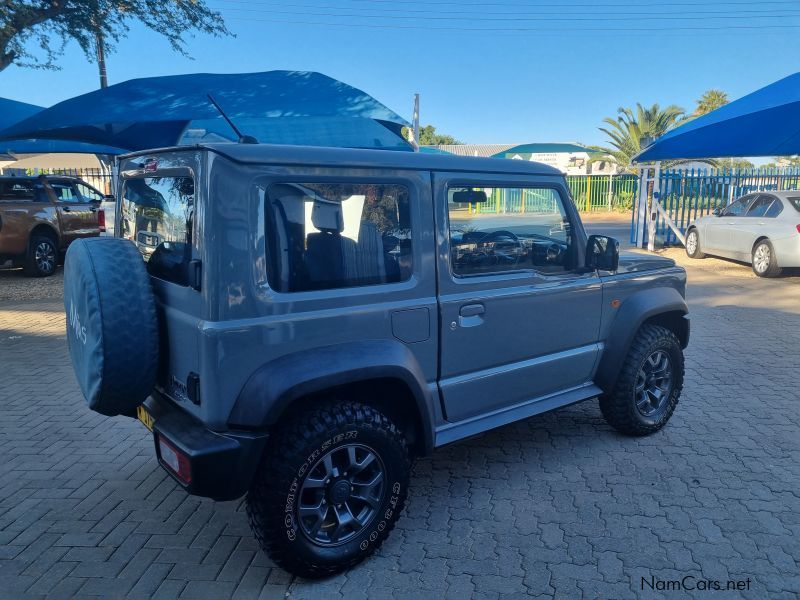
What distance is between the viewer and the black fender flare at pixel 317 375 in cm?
238

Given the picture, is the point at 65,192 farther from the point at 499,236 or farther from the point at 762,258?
the point at 762,258

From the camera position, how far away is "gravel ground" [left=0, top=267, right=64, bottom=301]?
9.52 metres

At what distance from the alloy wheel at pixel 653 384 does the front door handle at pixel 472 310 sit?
5.16 ft

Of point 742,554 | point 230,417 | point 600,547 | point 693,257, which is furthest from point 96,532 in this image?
point 693,257

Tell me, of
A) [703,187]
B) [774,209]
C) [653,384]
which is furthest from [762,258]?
[653,384]

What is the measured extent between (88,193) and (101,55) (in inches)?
133

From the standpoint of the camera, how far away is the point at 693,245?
1322 cm

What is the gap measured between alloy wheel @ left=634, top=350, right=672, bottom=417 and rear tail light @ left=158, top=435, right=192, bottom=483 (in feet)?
9.79

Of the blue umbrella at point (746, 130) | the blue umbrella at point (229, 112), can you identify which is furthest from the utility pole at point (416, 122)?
the blue umbrella at point (746, 130)

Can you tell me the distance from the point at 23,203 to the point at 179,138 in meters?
3.57

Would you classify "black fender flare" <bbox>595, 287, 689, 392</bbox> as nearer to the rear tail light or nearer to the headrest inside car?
the headrest inside car

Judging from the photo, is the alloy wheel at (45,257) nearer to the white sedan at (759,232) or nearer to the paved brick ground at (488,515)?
the paved brick ground at (488,515)

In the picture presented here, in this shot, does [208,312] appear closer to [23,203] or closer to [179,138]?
[179,138]

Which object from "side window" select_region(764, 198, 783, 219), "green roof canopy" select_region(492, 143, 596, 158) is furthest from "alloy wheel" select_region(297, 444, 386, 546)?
"green roof canopy" select_region(492, 143, 596, 158)
